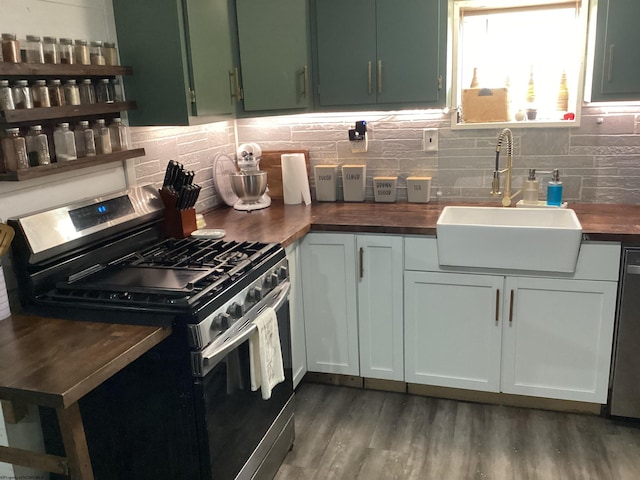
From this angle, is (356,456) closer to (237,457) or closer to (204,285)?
(237,457)

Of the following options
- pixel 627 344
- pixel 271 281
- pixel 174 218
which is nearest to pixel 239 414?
pixel 271 281

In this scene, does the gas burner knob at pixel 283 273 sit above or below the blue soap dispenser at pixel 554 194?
below

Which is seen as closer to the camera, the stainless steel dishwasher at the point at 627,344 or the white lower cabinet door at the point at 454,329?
the stainless steel dishwasher at the point at 627,344

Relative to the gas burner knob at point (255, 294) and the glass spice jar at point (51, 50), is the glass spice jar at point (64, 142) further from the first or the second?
the gas burner knob at point (255, 294)

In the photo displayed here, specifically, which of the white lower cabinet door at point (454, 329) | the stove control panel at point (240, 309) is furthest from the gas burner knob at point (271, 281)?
the white lower cabinet door at point (454, 329)

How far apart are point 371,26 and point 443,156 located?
0.80 metres

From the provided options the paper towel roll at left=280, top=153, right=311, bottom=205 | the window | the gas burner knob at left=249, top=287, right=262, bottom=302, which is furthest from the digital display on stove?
the window

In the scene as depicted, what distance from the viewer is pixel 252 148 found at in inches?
129

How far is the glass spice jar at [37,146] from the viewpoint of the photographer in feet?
6.35

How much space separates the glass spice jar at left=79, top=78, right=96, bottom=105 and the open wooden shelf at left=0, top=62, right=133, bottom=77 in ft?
0.11

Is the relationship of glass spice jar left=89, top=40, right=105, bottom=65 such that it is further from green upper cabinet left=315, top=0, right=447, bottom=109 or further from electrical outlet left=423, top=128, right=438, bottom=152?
electrical outlet left=423, top=128, right=438, bottom=152

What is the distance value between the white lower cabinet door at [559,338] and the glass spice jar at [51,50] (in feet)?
6.72

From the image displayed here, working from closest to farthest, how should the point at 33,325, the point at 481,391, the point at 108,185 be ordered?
the point at 33,325 → the point at 108,185 → the point at 481,391

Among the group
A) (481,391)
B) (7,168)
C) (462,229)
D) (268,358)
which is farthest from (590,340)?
(7,168)
